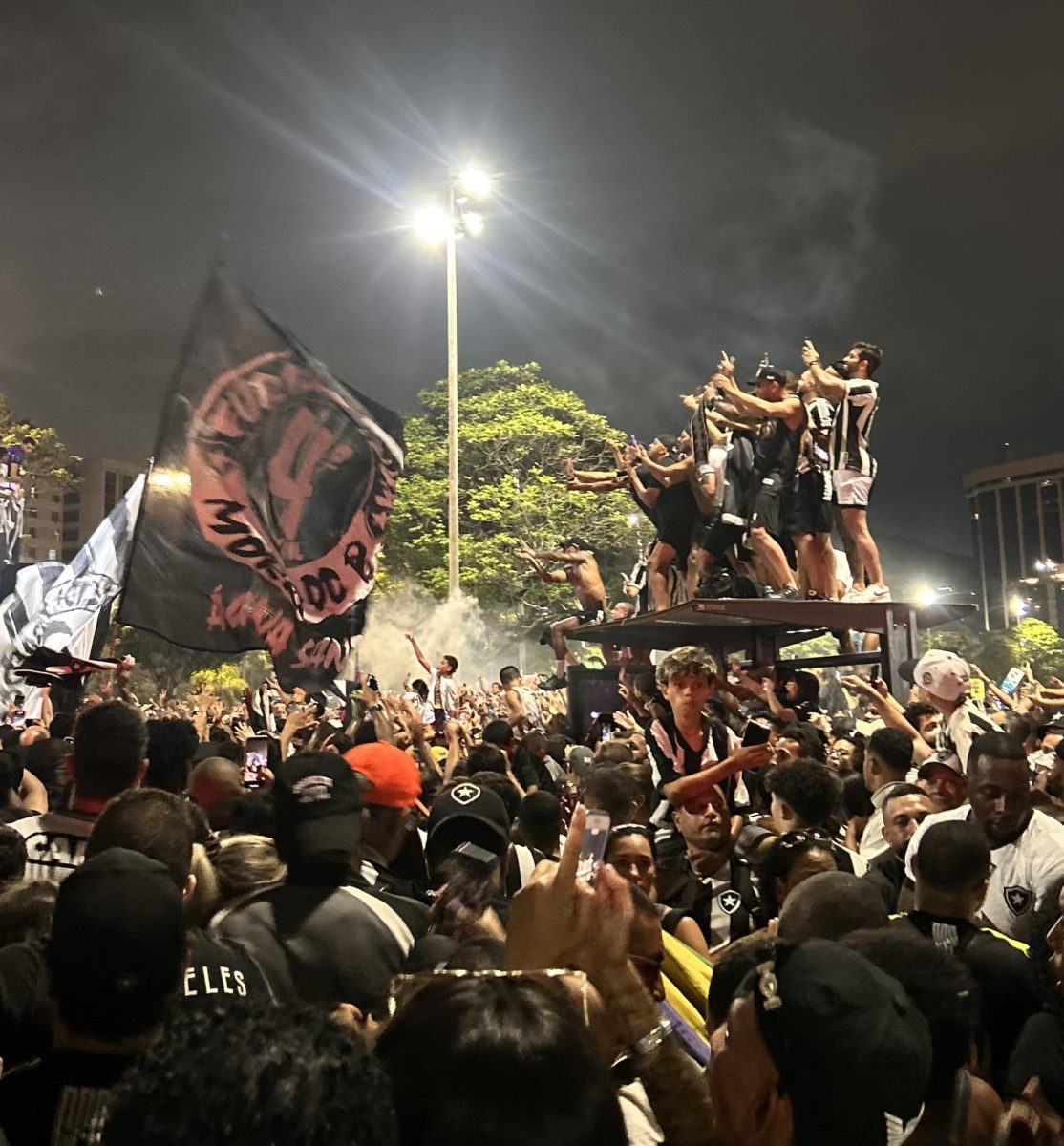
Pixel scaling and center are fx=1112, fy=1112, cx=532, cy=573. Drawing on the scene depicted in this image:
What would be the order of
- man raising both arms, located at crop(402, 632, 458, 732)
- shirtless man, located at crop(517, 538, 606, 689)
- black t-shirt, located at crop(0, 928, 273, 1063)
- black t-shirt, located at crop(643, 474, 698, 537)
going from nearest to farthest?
black t-shirt, located at crop(0, 928, 273, 1063), man raising both arms, located at crop(402, 632, 458, 732), black t-shirt, located at crop(643, 474, 698, 537), shirtless man, located at crop(517, 538, 606, 689)

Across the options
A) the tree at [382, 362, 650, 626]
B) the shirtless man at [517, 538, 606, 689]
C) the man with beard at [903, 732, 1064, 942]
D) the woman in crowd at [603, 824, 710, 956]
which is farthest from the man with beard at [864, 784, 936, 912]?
the tree at [382, 362, 650, 626]

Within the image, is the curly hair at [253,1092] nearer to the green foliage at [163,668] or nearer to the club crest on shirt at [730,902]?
the club crest on shirt at [730,902]

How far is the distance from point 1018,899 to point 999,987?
3.82ft

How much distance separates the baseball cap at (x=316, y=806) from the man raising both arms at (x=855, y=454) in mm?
8711

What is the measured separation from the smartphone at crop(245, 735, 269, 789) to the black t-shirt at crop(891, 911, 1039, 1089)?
528cm

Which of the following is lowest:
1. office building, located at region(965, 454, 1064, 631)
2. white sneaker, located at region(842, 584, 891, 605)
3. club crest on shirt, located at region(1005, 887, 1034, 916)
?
club crest on shirt, located at region(1005, 887, 1034, 916)

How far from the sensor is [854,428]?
11.1m

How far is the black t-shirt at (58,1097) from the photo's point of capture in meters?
1.90

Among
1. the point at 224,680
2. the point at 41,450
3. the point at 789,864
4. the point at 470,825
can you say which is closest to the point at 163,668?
the point at 224,680

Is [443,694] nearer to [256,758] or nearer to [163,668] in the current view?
[256,758]

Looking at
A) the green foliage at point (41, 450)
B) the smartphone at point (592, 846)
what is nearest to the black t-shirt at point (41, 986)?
the smartphone at point (592, 846)

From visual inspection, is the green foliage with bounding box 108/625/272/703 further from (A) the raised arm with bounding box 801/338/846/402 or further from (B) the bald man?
(B) the bald man

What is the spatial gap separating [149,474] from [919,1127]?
928 cm

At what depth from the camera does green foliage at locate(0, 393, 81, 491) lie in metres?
32.2
